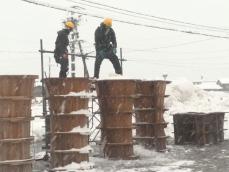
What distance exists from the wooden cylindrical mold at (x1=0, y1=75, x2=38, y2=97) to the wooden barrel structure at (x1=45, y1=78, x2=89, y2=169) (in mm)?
1270

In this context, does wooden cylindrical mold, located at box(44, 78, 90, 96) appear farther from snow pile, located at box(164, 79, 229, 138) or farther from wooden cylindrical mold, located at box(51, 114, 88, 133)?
snow pile, located at box(164, 79, 229, 138)

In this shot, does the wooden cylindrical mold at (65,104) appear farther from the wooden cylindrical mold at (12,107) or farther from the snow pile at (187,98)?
the snow pile at (187,98)

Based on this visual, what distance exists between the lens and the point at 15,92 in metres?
12.2

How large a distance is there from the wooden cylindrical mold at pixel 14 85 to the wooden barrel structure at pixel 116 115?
371 cm

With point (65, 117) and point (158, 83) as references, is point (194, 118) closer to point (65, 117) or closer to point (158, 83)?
point (158, 83)

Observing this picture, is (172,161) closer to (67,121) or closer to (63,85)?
(67,121)

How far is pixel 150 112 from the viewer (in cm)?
1808

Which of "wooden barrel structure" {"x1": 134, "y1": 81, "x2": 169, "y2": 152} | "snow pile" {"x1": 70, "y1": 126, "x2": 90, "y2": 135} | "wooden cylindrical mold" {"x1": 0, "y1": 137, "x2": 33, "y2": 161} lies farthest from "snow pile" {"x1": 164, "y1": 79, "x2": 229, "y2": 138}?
"wooden cylindrical mold" {"x1": 0, "y1": 137, "x2": 33, "y2": 161}

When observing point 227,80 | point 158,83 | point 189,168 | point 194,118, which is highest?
point 227,80

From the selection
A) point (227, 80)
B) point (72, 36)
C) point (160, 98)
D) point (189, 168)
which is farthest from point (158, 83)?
point (227, 80)

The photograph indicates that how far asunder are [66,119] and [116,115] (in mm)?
2559

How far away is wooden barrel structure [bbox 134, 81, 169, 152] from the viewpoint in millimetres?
17969

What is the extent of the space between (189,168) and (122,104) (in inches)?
125

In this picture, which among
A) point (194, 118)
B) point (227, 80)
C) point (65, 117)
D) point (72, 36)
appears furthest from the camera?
point (227, 80)
